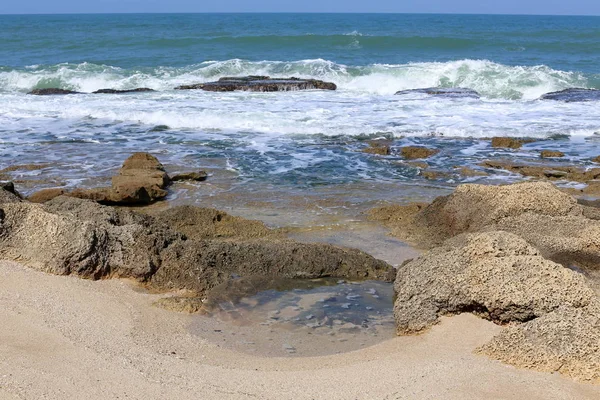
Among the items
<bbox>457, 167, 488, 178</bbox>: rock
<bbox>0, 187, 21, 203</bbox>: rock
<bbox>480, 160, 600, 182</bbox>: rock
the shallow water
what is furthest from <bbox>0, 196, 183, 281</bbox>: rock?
<bbox>480, 160, 600, 182</bbox>: rock

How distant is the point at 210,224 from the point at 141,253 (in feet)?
5.54

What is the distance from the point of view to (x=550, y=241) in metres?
5.19

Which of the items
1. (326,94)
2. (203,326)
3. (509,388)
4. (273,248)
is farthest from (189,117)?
(509,388)

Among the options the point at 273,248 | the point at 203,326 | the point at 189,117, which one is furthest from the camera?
the point at 189,117

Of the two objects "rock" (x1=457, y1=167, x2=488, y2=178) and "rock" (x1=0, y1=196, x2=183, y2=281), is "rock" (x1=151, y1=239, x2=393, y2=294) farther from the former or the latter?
"rock" (x1=457, y1=167, x2=488, y2=178)

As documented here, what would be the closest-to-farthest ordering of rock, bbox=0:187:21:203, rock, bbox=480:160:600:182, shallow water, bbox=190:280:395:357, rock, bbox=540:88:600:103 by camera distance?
shallow water, bbox=190:280:395:357 → rock, bbox=0:187:21:203 → rock, bbox=480:160:600:182 → rock, bbox=540:88:600:103

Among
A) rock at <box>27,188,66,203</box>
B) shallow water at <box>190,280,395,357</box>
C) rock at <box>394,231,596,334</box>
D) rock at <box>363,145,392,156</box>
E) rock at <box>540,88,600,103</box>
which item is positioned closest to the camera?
rock at <box>394,231,596,334</box>

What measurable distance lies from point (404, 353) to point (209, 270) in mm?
1799

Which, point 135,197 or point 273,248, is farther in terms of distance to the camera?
point 135,197

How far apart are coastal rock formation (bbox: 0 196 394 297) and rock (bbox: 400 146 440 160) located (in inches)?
232

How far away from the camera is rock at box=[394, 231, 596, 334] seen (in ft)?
13.8

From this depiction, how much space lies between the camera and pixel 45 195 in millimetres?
8266

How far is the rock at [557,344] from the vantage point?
12.0 feet

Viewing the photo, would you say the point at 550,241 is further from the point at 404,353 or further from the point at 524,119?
the point at 524,119
